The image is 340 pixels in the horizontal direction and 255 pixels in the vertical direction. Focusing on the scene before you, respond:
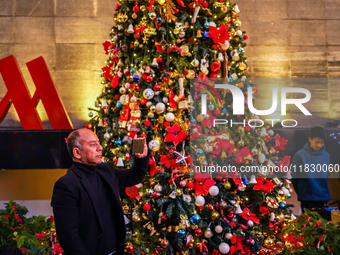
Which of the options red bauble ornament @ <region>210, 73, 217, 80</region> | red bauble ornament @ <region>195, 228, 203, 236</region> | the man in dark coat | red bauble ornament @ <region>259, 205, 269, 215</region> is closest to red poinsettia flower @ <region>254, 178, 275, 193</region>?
red bauble ornament @ <region>259, 205, 269, 215</region>

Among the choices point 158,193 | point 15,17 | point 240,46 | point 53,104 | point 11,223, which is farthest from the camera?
point 15,17

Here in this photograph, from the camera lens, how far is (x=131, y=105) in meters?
3.08

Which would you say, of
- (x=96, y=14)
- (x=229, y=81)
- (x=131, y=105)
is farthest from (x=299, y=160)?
(x=96, y=14)

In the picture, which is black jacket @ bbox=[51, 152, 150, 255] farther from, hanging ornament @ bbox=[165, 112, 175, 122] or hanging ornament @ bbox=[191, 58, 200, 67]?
hanging ornament @ bbox=[191, 58, 200, 67]

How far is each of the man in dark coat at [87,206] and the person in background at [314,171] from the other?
2769mm

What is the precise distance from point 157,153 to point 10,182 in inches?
163

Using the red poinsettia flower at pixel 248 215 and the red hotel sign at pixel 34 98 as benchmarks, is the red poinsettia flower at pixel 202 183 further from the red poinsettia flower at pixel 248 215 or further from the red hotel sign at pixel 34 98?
the red hotel sign at pixel 34 98

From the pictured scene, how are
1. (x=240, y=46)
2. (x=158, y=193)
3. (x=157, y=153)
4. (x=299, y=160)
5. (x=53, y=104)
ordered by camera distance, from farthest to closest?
(x=53, y=104), (x=299, y=160), (x=240, y=46), (x=157, y=153), (x=158, y=193)

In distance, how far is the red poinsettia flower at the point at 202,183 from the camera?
284cm

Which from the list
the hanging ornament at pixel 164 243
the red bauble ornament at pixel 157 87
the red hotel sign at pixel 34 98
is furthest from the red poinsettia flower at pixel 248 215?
the red hotel sign at pixel 34 98

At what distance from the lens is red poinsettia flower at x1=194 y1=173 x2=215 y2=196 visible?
284cm

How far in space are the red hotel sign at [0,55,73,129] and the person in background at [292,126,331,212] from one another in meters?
3.54

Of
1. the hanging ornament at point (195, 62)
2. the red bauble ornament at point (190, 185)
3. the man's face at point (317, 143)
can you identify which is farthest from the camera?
the man's face at point (317, 143)

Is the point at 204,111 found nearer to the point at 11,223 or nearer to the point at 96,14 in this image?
the point at 11,223
